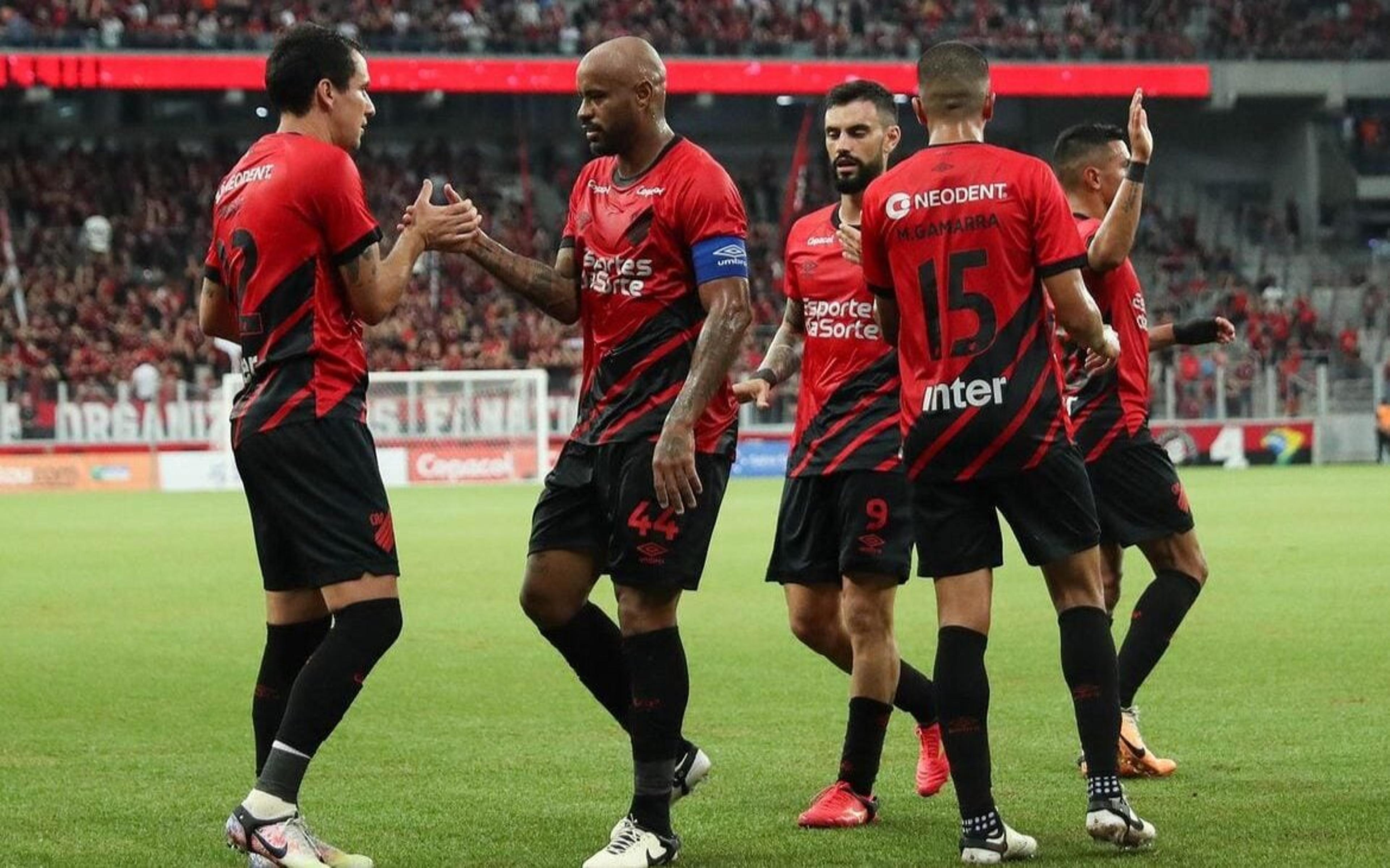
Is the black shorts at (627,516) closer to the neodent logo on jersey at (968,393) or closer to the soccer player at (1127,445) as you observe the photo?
the neodent logo on jersey at (968,393)

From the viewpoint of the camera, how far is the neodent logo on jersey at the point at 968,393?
5699 mm

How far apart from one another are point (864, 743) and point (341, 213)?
2415mm

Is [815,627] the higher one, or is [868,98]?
[868,98]

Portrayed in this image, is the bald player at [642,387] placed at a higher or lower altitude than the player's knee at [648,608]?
higher

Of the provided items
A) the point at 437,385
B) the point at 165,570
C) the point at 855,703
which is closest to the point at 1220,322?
the point at 855,703

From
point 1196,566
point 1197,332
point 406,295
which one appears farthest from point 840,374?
point 406,295

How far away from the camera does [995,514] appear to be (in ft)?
19.5

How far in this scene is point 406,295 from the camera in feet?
131

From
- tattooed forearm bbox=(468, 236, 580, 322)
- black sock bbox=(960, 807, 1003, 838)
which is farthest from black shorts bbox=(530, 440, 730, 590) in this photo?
black sock bbox=(960, 807, 1003, 838)

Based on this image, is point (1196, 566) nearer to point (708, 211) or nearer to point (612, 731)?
point (612, 731)

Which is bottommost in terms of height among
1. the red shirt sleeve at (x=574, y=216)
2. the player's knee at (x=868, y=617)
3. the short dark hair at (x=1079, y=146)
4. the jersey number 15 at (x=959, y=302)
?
the player's knee at (x=868, y=617)

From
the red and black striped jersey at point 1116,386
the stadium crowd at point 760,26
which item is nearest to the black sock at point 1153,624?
the red and black striped jersey at point 1116,386

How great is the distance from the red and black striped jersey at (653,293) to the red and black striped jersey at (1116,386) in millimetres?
1937

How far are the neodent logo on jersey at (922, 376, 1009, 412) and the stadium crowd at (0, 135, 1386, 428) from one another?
89.2ft
